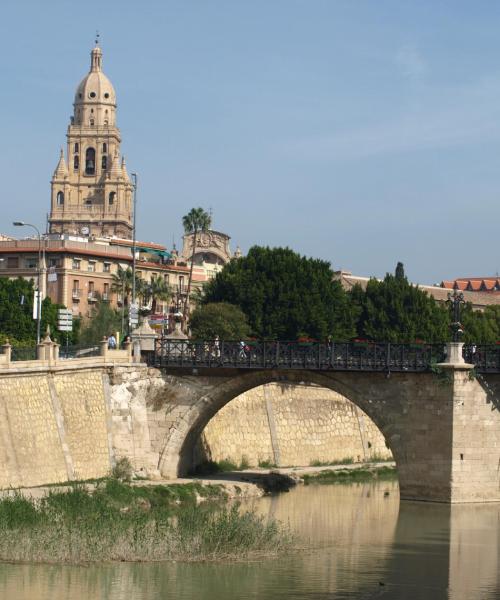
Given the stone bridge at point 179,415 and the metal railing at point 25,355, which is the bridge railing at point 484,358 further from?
the metal railing at point 25,355

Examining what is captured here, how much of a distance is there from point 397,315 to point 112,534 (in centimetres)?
6313

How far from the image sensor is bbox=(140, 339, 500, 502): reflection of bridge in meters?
61.9

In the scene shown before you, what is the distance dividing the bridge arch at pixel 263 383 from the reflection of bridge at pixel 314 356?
560 mm

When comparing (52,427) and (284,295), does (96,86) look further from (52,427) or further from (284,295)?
(52,427)

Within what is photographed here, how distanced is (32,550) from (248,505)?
18.7m

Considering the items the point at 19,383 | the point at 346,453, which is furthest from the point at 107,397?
the point at 346,453

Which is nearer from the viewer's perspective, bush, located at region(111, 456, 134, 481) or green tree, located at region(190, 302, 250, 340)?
bush, located at region(111, 456, 134, 481)

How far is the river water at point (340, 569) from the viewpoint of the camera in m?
43.2

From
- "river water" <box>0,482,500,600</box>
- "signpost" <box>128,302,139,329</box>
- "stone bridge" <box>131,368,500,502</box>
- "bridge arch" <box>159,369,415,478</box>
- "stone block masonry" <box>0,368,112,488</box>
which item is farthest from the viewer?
"signpost" <box>128,302,139,329</box>

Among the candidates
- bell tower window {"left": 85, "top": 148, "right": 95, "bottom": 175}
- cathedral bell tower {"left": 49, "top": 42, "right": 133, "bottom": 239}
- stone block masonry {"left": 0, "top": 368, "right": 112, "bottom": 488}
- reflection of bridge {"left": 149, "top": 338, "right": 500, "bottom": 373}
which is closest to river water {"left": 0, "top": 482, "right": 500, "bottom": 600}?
reflection of bridge {"left": 149, "top": 338, "right": 500, "bottom": 373}

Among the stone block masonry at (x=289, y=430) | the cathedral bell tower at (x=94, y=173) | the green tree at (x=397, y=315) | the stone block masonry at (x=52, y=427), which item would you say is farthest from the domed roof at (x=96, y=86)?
the stone block masonry at (x=52, y=427)

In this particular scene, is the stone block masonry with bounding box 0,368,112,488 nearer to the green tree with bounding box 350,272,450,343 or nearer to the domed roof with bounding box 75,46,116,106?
the green tree with bounding box 350,272,450,343

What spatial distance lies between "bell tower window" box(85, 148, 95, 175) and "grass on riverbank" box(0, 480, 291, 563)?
138 m

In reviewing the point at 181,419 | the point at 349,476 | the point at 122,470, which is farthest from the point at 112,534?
the point at 349,476
